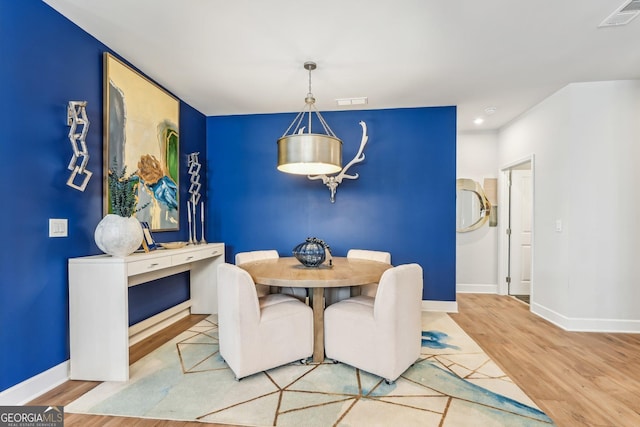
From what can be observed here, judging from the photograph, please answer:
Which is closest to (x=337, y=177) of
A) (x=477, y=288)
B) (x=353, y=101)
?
(x=353, y=101)

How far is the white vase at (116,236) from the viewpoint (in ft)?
7.07

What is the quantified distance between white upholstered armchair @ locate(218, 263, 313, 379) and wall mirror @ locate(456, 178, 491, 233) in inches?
136

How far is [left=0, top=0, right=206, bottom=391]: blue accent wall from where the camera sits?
1.85m

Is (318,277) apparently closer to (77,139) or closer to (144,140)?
(77,139)

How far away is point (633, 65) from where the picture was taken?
2.88 m

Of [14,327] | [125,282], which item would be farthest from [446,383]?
[14,327]

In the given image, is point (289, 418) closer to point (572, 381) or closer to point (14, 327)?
point (14, 327)

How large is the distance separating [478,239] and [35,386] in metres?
5.15

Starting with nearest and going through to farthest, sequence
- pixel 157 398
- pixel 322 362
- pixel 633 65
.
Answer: pixel 157 398, pixel 322 362, pixel 633 65

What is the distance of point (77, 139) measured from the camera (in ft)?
7.27

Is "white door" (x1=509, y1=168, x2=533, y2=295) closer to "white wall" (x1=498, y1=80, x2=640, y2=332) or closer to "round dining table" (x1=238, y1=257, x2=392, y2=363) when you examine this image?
"white wall" (x1=498, y1=80, x2=640, y2=332)

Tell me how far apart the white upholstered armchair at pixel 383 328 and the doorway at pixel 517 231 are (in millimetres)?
3159

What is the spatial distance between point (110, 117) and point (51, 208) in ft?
2.85

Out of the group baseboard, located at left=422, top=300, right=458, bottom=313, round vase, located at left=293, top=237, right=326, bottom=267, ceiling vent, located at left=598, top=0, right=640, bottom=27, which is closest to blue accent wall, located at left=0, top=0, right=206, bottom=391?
round vase, located at left=293, top=237, right=326, bottom=267
